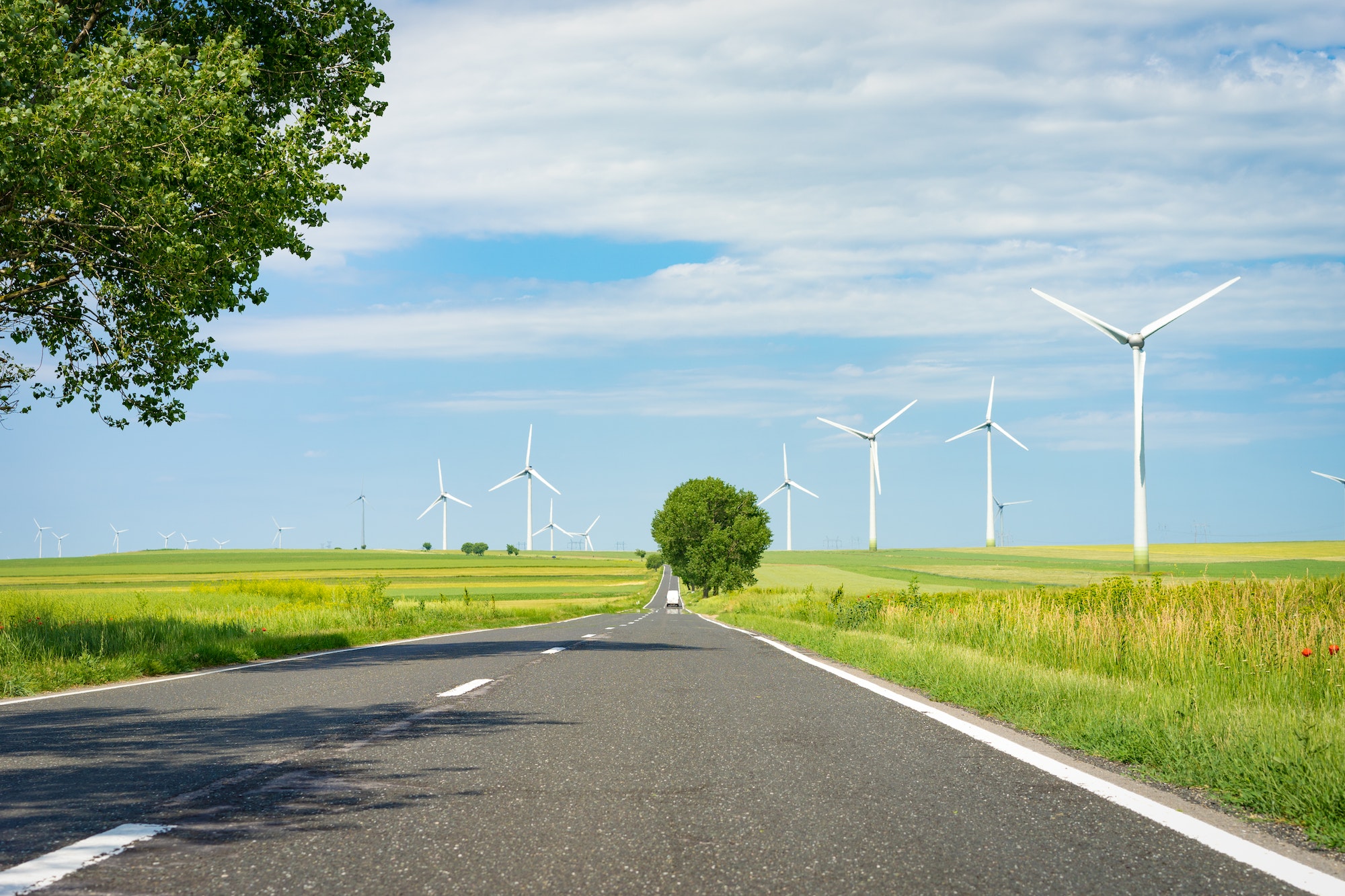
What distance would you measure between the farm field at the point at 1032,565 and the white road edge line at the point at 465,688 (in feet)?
143

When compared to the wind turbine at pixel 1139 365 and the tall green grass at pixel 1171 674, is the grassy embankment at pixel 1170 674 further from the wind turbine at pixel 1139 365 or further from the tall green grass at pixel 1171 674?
the wind turbine at pixel 1139 365

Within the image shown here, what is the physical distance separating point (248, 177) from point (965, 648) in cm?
1177

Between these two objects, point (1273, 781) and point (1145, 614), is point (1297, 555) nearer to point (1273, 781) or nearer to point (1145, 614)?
point (1145, 614)

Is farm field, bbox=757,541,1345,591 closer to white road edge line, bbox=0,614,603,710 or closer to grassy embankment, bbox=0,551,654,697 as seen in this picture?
grassy embankment, bbox=0,551,654,697

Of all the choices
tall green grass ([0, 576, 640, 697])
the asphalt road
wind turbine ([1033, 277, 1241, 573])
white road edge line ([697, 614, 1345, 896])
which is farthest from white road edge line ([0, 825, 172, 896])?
wind turbine ([1033, 277, 1241, 573])

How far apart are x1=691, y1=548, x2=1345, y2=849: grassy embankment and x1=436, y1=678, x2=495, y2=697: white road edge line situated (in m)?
4.40

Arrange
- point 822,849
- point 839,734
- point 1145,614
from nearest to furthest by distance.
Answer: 1. point 822,849
2. point 839,734
3. point 1145,614

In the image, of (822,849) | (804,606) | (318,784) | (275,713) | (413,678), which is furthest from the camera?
(804,606)

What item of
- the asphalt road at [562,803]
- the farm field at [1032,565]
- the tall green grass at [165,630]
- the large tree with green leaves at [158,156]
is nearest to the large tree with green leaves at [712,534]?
the farm field at [1032,565]

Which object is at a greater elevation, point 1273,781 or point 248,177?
point 248,177

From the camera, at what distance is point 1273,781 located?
4.87 metres

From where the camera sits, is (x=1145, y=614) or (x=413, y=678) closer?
(x=413, y=678)

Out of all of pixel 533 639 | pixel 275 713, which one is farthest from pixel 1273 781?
pixel 533 639

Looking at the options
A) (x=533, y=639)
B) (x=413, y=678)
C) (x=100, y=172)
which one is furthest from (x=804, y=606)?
(x=100, y=172)
